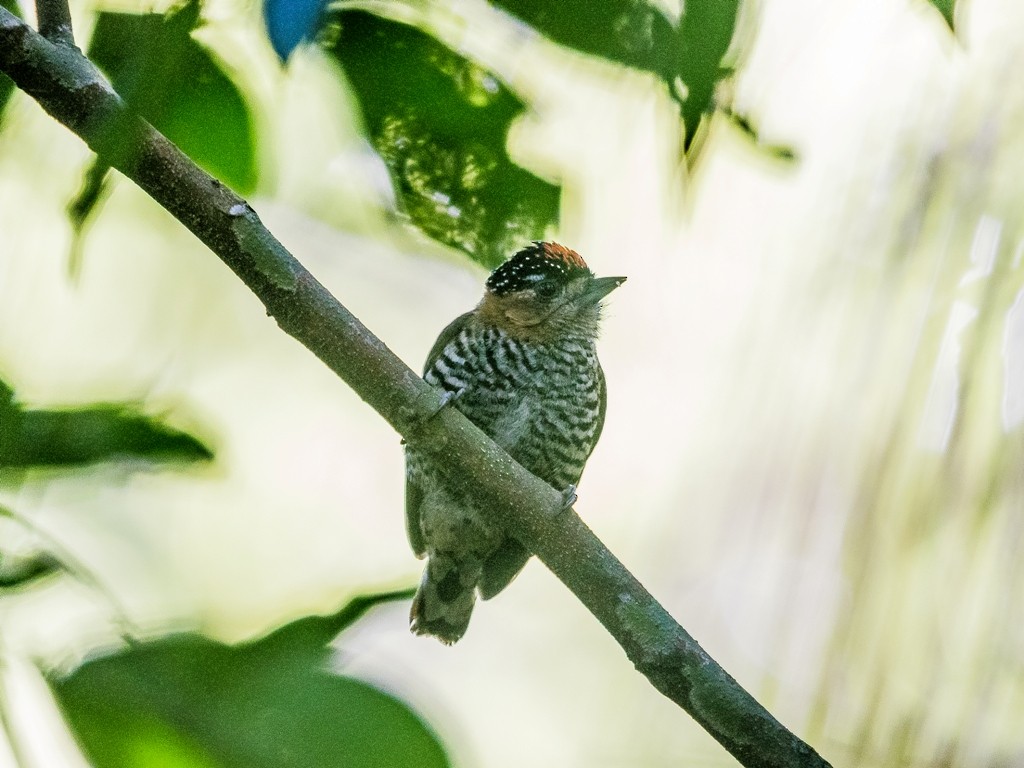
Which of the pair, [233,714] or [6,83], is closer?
[233,714]

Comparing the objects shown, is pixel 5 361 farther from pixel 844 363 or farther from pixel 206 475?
pixel 844 363

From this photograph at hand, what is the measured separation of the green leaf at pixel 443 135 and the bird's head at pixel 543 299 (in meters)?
1.85

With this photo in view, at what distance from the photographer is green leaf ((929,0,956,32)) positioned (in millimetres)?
736

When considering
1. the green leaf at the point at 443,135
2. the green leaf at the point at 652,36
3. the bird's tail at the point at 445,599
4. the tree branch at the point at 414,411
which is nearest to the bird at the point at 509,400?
the bird's tail at the point at 445,599

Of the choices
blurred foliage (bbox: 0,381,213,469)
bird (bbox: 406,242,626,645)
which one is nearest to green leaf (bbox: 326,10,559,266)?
blurred foliage (bbox: 0,381,213,469)

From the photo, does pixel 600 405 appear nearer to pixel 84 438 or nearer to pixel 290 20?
pixel 84 438

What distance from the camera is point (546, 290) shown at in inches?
114

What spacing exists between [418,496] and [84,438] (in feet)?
6.26

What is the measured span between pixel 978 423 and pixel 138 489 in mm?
1378

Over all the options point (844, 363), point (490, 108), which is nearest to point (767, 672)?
point (844, 363)

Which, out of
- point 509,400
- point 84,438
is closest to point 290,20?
point 84,438

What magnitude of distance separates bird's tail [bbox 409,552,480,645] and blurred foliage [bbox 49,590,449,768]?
2.15 meters

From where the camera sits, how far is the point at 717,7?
770mm

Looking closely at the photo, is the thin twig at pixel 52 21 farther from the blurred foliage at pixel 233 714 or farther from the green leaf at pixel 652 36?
the blurred foliage at pixel 233 714
